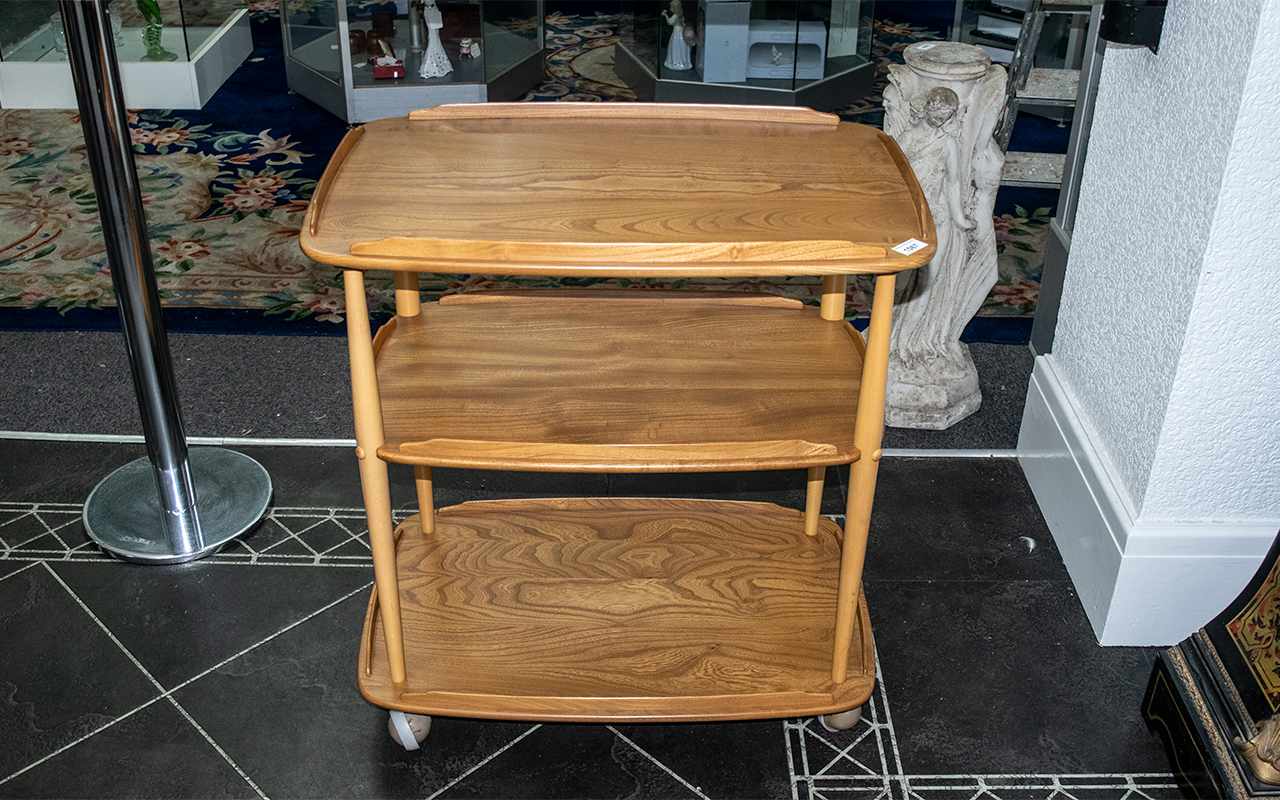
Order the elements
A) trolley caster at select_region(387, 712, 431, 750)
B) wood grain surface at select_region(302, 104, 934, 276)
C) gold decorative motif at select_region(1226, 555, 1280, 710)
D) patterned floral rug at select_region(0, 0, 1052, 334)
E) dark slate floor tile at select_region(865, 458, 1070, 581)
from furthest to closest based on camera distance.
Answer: patterned floral rug at select_region(0, 0, 1052, 334)
dark slate floor tile at select_region(865, 458, 1070, 581)
trolley caster at select_region(387, 712, 431, 750)
gold decorative motif at select_region(1226, 555, 1280, 710)
wood grain surface at select_region(302, 104, 934, 276)

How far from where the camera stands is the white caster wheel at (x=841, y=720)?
1.76 metres

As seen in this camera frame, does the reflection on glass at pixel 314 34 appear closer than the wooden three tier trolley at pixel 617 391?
No

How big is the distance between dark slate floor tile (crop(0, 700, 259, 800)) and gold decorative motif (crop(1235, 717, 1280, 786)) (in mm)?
1356

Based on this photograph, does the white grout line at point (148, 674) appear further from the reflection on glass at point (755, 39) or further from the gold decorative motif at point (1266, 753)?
the reflection on glass at point (755, 39)

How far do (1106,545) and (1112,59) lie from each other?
31.9 inches

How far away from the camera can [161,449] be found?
2100mm

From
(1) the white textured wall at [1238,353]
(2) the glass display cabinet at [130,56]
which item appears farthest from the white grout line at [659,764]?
(2) the glass display cabinet at [130,56]

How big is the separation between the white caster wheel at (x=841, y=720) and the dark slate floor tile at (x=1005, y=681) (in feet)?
0.24

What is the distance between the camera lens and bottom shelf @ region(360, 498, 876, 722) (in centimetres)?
165

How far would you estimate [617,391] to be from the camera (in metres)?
1.51

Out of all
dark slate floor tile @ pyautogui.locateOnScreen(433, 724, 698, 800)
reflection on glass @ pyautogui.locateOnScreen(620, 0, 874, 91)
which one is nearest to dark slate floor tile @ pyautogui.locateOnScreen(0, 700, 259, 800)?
dark slate floor tile @ pyautogui.locateOnScreen(433, 724, 698, 800)

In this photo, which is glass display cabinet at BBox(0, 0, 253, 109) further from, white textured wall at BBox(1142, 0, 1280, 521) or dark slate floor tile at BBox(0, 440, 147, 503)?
white textured wall at BBox(1142, 0, 1280, 521)

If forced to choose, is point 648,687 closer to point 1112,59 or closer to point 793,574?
point 793,574

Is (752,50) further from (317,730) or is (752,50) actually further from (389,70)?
(317,730)
